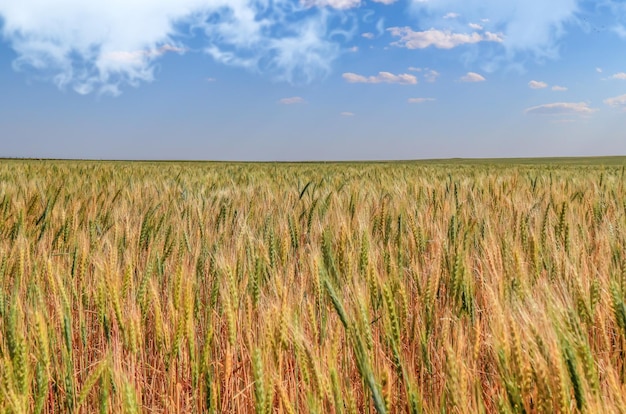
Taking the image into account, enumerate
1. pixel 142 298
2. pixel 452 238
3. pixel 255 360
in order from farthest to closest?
pixel 452 238
pixel 142 298
pixel 255 360

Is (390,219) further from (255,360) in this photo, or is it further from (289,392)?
(255,360)

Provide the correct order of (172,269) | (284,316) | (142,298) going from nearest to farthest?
(284,316), (142,298), (172,269)

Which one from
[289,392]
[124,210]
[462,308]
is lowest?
[289,392]

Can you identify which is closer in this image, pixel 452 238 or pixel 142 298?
pixel 142 298

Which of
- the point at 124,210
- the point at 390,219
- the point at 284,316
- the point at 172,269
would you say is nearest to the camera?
the point at 284,316

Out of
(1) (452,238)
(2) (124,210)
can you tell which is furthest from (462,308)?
(2) (124,210)

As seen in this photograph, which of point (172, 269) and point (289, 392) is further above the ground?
point (172, 269)

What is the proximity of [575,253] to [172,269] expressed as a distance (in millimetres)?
1277

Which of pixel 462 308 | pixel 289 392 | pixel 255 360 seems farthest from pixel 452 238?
pixel 255 360

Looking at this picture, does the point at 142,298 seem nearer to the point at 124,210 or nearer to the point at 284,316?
the point at 284,316

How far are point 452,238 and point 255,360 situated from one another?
4.19ft

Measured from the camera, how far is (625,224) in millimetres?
2225

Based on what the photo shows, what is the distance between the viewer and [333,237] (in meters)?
2.08

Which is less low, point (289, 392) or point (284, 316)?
point (284, 316)
